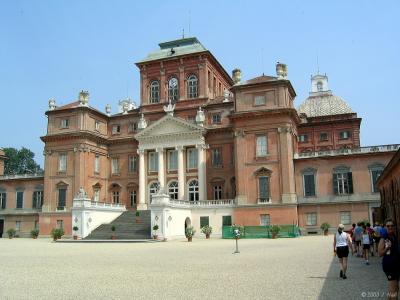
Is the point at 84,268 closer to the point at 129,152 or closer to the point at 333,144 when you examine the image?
the point at 129,152

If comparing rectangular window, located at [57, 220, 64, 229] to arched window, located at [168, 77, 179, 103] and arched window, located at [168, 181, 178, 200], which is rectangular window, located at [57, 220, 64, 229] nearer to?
arched window, located at [168, 181, 178, 200]

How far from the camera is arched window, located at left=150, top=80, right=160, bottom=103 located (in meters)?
59.7

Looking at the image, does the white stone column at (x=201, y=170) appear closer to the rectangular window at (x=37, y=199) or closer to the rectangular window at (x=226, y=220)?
the rectangular window at (x=226, y=220)

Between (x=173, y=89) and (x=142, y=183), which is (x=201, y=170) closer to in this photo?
(x=142, y=183)

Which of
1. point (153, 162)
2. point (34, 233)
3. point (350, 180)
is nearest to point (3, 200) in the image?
point (34, 233)

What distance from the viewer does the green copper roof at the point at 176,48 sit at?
59.8 metres

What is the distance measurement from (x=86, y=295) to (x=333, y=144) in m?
53.4

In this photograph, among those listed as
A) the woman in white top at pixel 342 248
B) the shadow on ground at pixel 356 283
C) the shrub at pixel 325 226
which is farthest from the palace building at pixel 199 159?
the woman in white top at pixel 342 248

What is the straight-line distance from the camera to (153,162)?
182 ft

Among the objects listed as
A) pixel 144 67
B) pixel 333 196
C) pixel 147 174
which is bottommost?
pixel 333 196

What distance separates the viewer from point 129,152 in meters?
57.5

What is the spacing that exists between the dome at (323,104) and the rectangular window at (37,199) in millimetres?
37981

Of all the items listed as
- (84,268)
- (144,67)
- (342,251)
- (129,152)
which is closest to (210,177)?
(129,152)

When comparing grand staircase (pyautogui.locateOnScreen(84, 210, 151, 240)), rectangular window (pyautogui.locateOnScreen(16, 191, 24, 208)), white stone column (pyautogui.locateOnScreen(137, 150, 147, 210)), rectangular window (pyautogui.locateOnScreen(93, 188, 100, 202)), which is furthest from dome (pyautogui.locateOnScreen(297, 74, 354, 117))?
rectangular window (pyautogui.locateOnScreen(16, 191, 24, 208))
